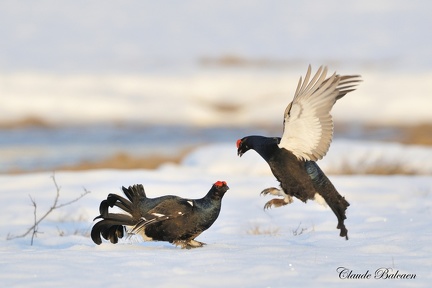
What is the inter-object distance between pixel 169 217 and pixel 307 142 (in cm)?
105

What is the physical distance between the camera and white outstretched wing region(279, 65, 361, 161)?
19.3 ft

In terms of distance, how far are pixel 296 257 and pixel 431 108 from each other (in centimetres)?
1542

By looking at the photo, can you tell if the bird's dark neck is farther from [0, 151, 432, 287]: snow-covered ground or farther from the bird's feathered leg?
[0, 151, 432, 287]: snow-covered ground

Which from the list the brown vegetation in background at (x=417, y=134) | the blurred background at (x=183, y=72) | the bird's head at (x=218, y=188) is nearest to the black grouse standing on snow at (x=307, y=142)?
the bird's head at (x=218, y=188)

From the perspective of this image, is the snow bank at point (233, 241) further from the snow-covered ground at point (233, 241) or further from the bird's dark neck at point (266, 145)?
the bird's dark neck at point (266, 145)

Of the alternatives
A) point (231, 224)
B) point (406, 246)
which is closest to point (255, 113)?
point (231, 224)

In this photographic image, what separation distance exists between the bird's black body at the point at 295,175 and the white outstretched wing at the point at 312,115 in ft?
0.22

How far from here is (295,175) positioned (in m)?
6.09

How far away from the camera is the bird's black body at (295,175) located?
19.9 ft

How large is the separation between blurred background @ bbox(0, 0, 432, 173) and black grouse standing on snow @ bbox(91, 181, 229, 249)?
7.17 meters

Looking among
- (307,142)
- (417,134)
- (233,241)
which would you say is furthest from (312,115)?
(417,134)

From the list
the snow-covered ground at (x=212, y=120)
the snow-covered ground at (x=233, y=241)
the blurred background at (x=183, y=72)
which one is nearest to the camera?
the snow-covered ground at (x=233, y=241)

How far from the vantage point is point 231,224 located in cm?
740

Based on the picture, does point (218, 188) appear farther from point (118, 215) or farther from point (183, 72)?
point (183, 72)
